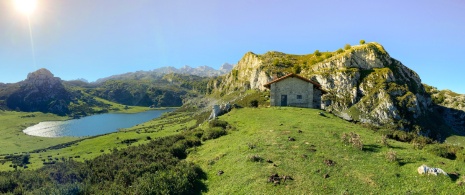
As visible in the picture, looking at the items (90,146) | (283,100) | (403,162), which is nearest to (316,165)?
(403,162)

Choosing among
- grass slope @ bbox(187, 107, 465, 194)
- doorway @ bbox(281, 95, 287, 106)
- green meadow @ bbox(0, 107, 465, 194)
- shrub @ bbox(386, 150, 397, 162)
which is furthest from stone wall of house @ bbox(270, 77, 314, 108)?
shrub @ bbox(386, 150, 397, 162)

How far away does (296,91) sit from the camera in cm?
5534

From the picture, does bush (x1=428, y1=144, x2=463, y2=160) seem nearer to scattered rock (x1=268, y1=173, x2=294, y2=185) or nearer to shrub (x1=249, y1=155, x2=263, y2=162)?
scattered rock (x1=268, y1=173, x2=294, y2=185)

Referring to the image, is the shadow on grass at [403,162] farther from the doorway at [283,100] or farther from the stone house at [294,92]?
the doorway at [283,100]

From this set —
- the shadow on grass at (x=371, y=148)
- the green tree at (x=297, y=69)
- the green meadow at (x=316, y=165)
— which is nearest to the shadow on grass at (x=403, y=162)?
the green meadow at (x=316, y=165)

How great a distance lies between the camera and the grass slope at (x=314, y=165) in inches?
691

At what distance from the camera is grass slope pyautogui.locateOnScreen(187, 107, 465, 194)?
17.6 meters

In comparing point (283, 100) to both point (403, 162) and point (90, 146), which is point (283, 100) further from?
point (90, 146)

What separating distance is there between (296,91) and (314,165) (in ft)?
117

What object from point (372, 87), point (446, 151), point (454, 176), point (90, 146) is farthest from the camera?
point (372, 87)

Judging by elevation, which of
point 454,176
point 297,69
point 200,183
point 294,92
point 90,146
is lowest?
point 90,146

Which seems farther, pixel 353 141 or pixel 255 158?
pixel 353 141

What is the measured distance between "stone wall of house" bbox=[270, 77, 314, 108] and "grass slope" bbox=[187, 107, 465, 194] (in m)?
23.1

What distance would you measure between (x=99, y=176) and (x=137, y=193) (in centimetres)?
658
